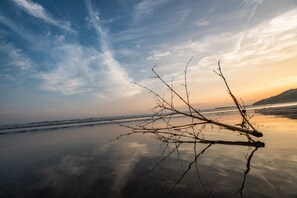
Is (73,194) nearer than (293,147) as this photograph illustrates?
Yes

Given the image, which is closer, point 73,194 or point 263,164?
point 73,194

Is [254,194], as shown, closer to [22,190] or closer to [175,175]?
[175,175]

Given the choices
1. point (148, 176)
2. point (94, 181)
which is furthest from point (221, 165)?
point (94, 181)

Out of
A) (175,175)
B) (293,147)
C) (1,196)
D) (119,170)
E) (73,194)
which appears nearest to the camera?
(73,194)

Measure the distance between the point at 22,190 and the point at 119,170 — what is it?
2.44 metres

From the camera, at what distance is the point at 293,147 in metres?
7.48

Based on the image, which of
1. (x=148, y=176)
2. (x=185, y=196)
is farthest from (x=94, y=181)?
(x=185, y=196)

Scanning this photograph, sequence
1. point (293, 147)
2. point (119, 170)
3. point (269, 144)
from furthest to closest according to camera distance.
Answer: point (269, 144) → point (293, 147) → point (119, 170)

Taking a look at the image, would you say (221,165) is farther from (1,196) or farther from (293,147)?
(1,196)

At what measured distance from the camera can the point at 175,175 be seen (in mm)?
5668

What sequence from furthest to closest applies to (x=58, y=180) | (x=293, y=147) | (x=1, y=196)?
1. (x=293, y=147)
2. (x=58, y=180)
3. (x=1, y=196)

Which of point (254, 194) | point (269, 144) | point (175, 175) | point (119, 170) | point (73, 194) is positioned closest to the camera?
point (254, 194)

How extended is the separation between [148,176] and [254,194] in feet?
8.19

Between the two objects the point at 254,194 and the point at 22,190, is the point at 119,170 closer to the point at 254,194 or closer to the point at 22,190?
the point at 22,190
